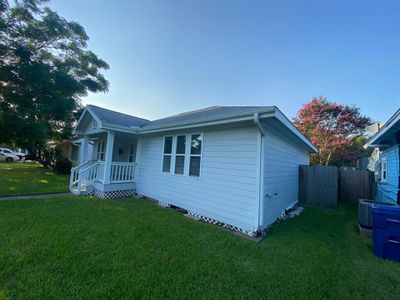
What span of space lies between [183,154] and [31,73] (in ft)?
46.2

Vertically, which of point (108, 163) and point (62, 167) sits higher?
point (108, 163)

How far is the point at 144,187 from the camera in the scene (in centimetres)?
827

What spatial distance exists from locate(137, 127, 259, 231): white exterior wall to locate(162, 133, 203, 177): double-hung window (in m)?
0.23

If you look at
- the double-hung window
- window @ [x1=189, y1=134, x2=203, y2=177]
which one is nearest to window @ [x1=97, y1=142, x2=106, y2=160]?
the double-hung window

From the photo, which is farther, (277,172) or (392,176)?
(392,176)

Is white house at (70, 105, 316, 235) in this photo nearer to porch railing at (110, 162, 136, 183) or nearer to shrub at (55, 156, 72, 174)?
porch railing at (110, 162, 136, 183)

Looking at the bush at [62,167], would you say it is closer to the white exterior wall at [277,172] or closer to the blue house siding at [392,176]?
the white exterior wall at [277,172]

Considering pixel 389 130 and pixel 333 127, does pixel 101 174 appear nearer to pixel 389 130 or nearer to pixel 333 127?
pixel 389 130

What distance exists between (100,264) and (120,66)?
397 inches

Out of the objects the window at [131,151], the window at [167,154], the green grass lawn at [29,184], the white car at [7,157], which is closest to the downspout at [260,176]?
the window at [167,154]

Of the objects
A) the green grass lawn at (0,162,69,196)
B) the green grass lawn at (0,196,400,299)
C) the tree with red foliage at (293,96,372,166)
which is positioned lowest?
the green grass lawn at (0,196,400,299)

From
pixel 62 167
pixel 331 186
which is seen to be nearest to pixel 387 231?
pixel 331 186

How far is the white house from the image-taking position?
189 inches

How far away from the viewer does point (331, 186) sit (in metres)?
8.41
